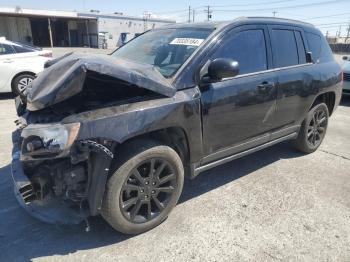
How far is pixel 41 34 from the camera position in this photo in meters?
38.3

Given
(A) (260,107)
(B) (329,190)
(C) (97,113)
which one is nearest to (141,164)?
(C) (97,113)

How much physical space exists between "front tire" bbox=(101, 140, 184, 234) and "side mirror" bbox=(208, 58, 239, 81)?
0.84 meters

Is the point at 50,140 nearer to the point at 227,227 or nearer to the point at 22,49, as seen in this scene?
the point at 227,227

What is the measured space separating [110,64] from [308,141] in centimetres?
363

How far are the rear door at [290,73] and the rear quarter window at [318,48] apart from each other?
8.6 inches

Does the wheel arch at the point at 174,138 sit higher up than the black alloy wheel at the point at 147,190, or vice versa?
the wheel arch at the point at 174,138

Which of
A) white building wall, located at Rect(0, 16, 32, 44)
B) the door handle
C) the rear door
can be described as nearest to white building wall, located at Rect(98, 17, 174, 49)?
white building wall, located at Rect(0, 16, 32, 44)

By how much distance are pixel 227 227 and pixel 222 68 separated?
5.06 feet

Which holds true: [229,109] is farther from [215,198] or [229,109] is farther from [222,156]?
[215,198]

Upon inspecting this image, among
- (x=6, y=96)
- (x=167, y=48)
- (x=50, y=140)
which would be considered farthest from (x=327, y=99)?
(x=6, y=96)

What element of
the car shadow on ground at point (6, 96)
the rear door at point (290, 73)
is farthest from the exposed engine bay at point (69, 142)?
the car shadow on ground at point (6, 96)

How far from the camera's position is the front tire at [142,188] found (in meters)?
2.83

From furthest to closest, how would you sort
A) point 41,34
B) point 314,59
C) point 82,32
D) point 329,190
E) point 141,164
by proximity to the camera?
1. point 82,32
2. point 41,34
3. point 314,59
4. point 329,190
5. point 141,164

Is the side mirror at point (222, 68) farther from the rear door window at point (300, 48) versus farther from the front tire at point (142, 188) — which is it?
the rear door window at point (300, 48)
